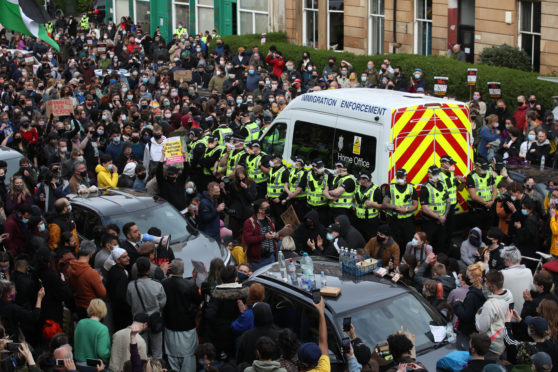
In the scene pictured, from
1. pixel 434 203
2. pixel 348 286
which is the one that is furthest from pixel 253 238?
pixel 348 286

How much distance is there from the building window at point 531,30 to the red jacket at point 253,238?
48.4ft

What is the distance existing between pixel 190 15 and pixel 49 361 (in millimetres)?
33204

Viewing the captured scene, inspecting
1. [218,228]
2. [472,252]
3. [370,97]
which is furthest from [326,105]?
[472,252]

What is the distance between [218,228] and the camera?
13430mm

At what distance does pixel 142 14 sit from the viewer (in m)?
43.4

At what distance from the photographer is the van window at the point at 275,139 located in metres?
15.6

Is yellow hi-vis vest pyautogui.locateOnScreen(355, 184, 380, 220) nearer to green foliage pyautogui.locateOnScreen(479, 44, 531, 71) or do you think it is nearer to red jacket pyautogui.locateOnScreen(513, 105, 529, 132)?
red jacket pyautogui.locateOnScreen(513, 105, 529, 132)

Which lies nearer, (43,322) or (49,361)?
(49,361)

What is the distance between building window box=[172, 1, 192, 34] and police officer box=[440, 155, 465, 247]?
27690mm

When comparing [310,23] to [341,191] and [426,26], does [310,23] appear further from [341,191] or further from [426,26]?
[341,191]

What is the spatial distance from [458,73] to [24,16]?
515 inches

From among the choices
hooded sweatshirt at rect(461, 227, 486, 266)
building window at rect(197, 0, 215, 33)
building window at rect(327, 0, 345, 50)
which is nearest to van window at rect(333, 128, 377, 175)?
hooded sweatshirt at rect(461, 227, 486, 266)

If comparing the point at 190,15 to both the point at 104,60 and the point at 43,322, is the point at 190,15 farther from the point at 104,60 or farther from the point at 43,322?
the point at 43,322

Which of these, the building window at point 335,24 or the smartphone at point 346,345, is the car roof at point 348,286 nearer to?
the smartphone at point 346,345
